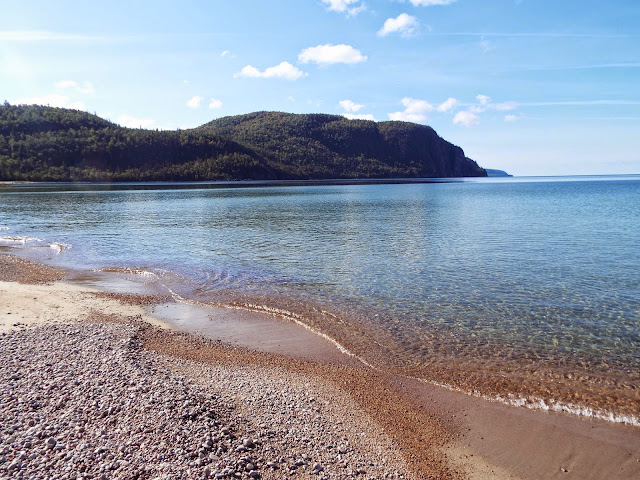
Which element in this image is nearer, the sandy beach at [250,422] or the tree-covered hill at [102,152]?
the sandy beach at [250,422]

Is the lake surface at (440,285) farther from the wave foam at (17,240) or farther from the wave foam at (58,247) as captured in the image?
the wave foam at (17,240)

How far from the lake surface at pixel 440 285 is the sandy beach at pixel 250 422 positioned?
1228 millimetres

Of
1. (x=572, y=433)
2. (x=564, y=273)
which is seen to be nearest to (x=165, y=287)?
(x=572, y=433)

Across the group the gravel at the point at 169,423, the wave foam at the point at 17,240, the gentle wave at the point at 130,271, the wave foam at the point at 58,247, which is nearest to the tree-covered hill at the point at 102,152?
the wave foam at the point at 17,240

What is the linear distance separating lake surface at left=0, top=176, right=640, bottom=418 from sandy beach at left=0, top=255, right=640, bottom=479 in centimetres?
123

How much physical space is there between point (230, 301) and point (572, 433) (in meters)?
11.4

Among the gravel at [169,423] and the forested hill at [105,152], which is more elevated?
the forested hill at [105,152]

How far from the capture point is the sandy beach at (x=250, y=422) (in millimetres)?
5738

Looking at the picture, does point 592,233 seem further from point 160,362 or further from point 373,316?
point 160,362

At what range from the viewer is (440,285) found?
17.0 m

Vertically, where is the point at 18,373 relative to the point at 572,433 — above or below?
above

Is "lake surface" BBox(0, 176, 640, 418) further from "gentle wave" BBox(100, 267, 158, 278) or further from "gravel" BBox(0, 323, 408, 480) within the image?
"gravel" BBox(0, 323, 408, 480)

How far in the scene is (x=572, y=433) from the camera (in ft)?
24.3

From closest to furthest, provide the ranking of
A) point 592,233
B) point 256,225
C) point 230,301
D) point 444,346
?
point 444,346
point 230,301
point 592,233
point 256,225
